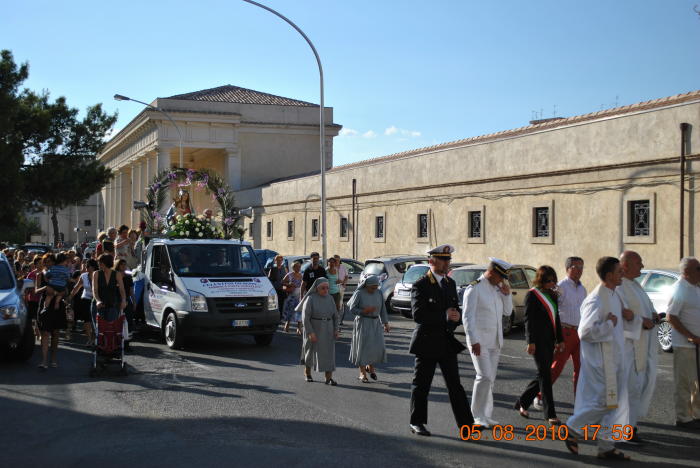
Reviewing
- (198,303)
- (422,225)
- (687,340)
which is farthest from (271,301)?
(422,225)

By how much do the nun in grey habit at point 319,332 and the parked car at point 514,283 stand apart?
6.87 metres

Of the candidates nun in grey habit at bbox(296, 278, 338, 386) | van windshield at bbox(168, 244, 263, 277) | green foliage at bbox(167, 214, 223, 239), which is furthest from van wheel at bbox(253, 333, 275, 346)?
nun in grey habit at bbox(296, 278, 338, 386)

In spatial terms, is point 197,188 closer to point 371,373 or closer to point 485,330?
point 371,373

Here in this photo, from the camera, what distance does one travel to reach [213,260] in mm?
15188

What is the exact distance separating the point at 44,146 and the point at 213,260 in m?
25.9

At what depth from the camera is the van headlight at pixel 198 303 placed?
549 inches

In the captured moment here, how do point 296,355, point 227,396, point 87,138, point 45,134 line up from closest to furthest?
1. point 227,396
2. point 296,355
3. point 45,134
4. point 87,138

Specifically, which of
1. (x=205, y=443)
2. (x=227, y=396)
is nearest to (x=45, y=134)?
(x=227, y=396)

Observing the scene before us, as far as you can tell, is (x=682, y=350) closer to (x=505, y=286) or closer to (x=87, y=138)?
(x=505, y=286)

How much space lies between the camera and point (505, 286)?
801cm

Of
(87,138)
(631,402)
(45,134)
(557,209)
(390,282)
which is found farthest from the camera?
(87,138)

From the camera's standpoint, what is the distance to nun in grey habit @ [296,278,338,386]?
34.8 ft

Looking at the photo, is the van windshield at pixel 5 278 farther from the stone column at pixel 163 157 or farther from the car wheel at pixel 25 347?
the stone column at pixel 163 157

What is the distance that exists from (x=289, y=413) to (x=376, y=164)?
25.2 metres
